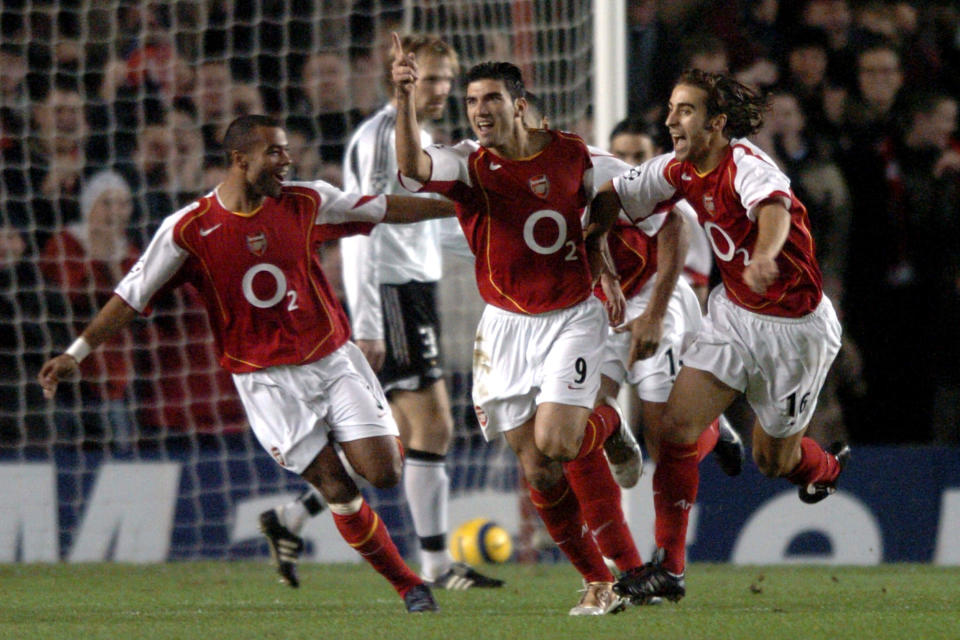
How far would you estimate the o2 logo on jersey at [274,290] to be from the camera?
16.8ft

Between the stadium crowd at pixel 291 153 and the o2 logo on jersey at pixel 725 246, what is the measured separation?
2.49 metres

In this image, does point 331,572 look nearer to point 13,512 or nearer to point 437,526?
point 437,526

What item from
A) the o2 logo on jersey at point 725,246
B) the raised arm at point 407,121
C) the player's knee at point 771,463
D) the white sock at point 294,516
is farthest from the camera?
the white sock at point 294,516

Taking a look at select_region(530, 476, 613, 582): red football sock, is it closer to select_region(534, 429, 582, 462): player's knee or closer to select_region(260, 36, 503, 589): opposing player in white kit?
select_region(534, 429, 582, 462): player's knee

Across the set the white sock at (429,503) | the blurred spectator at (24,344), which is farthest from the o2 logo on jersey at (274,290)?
the blurred spectator at (24,344)

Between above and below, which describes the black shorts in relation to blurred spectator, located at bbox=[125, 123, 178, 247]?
below

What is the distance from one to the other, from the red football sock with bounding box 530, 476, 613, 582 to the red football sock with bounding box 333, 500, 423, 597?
486mm

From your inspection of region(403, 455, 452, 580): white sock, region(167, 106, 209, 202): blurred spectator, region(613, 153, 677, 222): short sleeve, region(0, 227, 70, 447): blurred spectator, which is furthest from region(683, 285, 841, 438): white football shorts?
region(0, 227, 70, 447): blurred spectator

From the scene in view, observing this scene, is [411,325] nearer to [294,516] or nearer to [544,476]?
[294,516]

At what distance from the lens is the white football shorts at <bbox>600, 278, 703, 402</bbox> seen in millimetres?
5609

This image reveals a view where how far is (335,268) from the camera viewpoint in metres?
8.17

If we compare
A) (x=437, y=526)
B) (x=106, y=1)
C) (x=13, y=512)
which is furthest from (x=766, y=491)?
(x=106, y=1)

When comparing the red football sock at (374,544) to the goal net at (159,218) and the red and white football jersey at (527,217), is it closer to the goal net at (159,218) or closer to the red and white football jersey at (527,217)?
the red and white football jersey at (527,217)

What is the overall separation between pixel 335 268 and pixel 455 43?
52.7 inches
